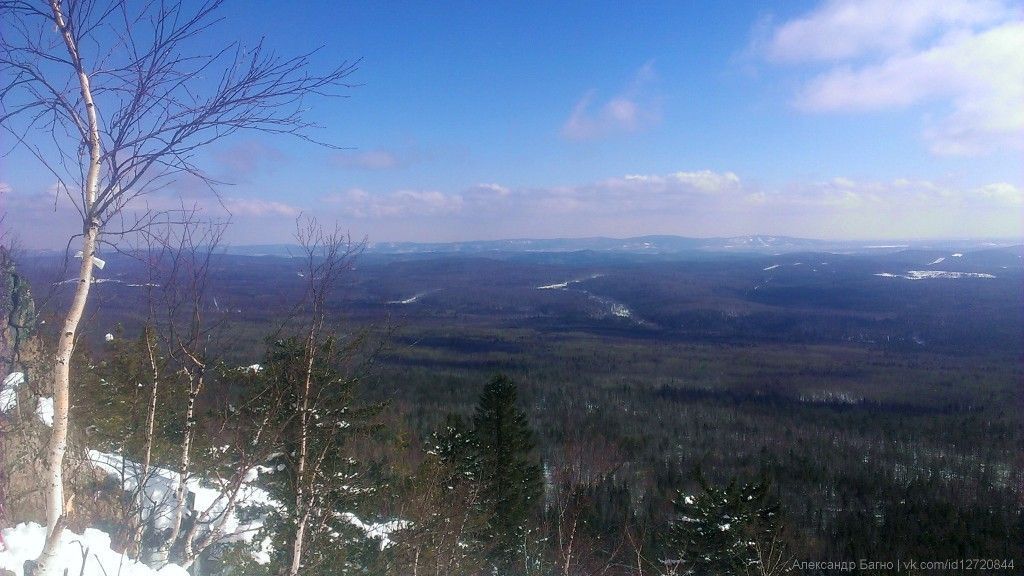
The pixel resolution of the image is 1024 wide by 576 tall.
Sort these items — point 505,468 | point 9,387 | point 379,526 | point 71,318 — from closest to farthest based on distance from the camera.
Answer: point 71,318 < point 9,387 < point 379,526 < point 505,468

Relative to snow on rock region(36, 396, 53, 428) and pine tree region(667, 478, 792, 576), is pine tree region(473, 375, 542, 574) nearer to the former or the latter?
pine tree region(667, 478, 792, 576)

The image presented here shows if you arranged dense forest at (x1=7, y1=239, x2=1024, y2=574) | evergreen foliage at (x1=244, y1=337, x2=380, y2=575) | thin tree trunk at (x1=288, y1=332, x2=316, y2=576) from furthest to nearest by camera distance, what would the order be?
dense forest at (x1=7, y1=239, x2=1024, y2=574)
evergreen foliage at (x1=244, y1=337, x2=380, y2=575)
thin tree trunk at (x1=288, y1=332, x2=316, y2=576)

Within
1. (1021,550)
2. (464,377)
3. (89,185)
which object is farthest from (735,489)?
(464,377)

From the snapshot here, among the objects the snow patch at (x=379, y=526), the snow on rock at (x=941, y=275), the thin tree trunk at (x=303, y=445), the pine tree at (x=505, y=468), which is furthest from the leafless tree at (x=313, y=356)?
the snow on rock at (x=941, y=275)

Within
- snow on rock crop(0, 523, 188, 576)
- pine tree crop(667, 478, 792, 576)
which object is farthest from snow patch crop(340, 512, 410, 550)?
pine tree crop(667, 478, 792, 576)

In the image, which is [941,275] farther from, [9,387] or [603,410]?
[9,387]

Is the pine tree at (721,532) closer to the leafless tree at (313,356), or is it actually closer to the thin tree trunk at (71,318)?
the leafless tree at (313,356)

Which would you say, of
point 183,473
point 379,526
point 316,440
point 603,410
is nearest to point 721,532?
point 379,526
